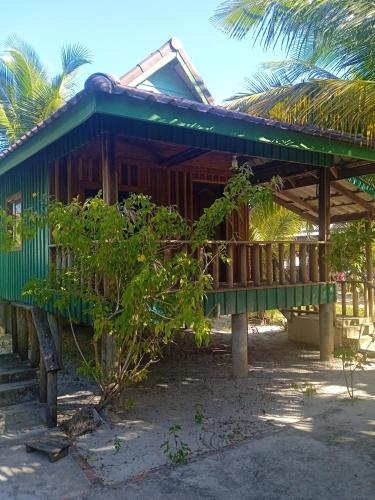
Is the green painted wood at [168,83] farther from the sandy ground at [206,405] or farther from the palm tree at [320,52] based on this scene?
the sandy ground at [206,405]

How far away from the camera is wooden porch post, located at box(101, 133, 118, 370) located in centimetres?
614

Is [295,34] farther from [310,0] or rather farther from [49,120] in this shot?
[49,120]

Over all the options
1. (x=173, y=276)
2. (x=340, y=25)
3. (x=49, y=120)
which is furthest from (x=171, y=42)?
(x=173, y=276)

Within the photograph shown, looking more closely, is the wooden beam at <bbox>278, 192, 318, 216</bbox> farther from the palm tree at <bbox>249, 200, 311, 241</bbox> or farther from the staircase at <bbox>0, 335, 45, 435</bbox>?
the staircase at <bbox>0, 335, 45, 435</bbox>

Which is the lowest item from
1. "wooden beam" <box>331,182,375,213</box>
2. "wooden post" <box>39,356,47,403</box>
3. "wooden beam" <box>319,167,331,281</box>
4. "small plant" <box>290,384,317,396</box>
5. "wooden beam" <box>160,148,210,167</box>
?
"small plant" <box>290,384,317,396</box>

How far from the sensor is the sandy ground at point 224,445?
421 centimetres

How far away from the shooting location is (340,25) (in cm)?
707

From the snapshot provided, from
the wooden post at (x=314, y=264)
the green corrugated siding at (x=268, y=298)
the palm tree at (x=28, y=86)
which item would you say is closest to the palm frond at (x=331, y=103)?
the wooden post at (x=314, y=264)

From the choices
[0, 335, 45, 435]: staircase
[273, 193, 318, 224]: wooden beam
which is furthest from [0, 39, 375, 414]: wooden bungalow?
[0, 335, 45, 435]: staircase

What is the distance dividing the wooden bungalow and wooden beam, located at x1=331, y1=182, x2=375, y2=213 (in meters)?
0.03

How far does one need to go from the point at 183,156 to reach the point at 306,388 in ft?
16.2

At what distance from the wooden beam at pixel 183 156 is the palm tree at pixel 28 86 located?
11124mm

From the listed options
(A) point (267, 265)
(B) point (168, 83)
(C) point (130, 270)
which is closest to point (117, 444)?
(C) point (130, 270)

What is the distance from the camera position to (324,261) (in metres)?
9.11
